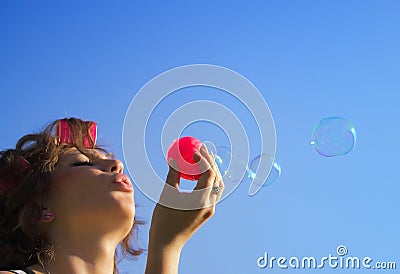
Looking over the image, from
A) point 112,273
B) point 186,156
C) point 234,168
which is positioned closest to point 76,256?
point 112,273

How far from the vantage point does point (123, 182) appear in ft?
13.5

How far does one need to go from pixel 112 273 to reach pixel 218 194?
0.92 meters

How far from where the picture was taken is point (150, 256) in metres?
4.08

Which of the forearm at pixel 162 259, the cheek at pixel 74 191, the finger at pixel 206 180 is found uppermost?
the finger at pixel 206 180

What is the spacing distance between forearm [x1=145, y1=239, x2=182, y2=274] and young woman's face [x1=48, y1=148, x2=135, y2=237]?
0.80 ft

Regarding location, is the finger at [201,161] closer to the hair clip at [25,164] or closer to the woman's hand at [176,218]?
the woman's hand at [176,218]

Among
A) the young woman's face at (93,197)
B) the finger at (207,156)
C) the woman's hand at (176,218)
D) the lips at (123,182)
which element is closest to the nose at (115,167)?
the young woman's face at (93,197)

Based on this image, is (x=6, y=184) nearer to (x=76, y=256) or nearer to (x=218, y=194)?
(x=76, y=256)

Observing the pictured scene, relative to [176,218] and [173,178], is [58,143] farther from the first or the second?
[176,218]

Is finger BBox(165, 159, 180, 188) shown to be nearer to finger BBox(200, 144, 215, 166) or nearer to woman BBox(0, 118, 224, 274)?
woman BBox(0, 118, 224, 274)

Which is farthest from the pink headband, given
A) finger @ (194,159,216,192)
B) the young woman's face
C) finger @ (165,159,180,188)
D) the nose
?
finger @ (194,159,216,192)

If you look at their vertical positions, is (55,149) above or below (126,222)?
above

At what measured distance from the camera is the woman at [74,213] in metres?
4.00

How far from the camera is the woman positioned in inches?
157
